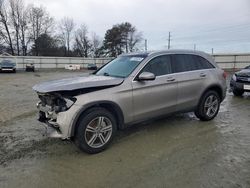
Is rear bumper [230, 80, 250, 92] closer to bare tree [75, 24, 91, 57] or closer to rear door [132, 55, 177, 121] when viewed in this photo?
rear door [132, 55, 177, 121]

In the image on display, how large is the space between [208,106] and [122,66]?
246 centimetres

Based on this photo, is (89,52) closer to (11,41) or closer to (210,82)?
(11,41)

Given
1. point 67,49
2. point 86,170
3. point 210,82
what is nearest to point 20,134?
point 86,170

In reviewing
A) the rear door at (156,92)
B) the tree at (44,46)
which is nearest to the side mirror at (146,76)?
the rear door at (156,92)

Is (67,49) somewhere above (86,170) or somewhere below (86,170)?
above

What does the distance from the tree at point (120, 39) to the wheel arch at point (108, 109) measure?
75201 millimetres

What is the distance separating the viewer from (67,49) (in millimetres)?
81750

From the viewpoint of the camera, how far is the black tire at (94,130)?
179 inches

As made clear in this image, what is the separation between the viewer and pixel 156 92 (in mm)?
5469

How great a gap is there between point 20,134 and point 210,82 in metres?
4.52

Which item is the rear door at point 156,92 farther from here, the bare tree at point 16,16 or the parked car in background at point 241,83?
the bare tree at point 16,16

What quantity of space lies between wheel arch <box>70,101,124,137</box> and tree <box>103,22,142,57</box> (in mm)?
75201

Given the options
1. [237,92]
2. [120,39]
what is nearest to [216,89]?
[237,92]

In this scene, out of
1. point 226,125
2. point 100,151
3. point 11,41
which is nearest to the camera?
point 100,151
